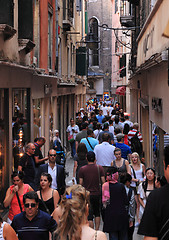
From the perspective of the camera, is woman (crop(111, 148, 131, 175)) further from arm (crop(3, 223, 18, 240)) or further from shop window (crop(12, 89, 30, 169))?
arm (crop(3, 223, 18, 240))

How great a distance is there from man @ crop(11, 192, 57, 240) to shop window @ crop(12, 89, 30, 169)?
217 inches

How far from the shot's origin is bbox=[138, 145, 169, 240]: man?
10.5 ft

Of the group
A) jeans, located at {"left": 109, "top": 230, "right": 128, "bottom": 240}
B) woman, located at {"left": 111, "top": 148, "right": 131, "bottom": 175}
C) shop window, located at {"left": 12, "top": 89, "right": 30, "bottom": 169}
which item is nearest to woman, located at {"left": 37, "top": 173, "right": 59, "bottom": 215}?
jeans, located at {"left": 109, "top": 230, "right": 128, "bottom": 240}

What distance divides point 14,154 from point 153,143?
425 centimetres

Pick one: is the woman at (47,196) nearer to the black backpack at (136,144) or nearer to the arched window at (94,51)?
the black backpack at (136,144)

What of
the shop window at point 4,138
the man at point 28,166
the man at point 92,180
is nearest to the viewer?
the man at point 92,180

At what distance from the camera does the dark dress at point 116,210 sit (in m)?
6.89

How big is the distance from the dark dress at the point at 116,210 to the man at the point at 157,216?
3.67m

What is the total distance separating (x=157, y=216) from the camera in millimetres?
3201

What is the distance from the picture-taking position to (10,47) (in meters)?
10.0

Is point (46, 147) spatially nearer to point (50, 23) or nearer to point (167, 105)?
point (50, 23)

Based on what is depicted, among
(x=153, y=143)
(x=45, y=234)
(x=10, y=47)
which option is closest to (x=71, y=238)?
(x=45, y=234)

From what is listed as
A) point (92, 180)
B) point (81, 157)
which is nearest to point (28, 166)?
point (81, 157)

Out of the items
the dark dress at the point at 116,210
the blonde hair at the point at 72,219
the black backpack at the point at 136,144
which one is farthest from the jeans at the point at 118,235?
the black backpack at the point at 136,144
